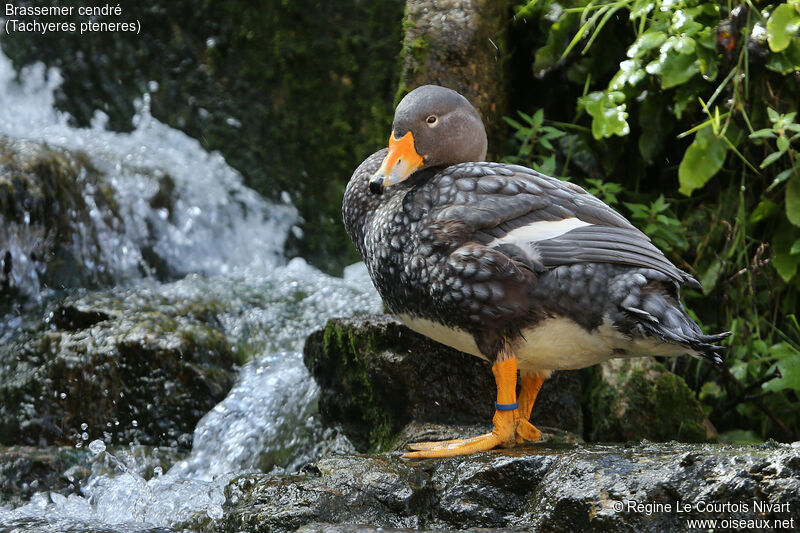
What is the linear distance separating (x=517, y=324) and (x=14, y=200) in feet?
9.93

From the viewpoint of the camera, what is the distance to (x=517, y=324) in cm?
255

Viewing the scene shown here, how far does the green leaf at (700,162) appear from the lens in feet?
12.9

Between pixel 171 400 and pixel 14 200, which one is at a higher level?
pixel 14 200

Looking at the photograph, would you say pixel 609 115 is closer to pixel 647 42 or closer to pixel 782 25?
pixel 647 42

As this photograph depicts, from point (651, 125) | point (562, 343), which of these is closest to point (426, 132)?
point (562, 343)

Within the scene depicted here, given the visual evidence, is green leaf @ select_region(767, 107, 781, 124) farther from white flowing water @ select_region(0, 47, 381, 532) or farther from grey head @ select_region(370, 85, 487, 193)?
white flowing water @ select_region(0, 47, 381, 532)

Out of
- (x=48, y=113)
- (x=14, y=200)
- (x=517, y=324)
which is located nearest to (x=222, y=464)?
(x=517, y=324)

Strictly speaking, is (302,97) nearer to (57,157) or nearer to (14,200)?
(57,157)

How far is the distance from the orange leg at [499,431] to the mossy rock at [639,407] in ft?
3.00

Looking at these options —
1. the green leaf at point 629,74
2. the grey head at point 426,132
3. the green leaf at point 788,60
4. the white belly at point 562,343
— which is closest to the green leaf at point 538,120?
the green leaf at point 629,74

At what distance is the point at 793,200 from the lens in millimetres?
3910

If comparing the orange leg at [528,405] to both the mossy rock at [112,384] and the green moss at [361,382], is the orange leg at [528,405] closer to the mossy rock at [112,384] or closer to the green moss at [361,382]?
the green moss at [361,382]

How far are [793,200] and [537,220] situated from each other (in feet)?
6.34

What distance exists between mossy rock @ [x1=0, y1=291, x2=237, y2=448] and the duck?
1.41m
